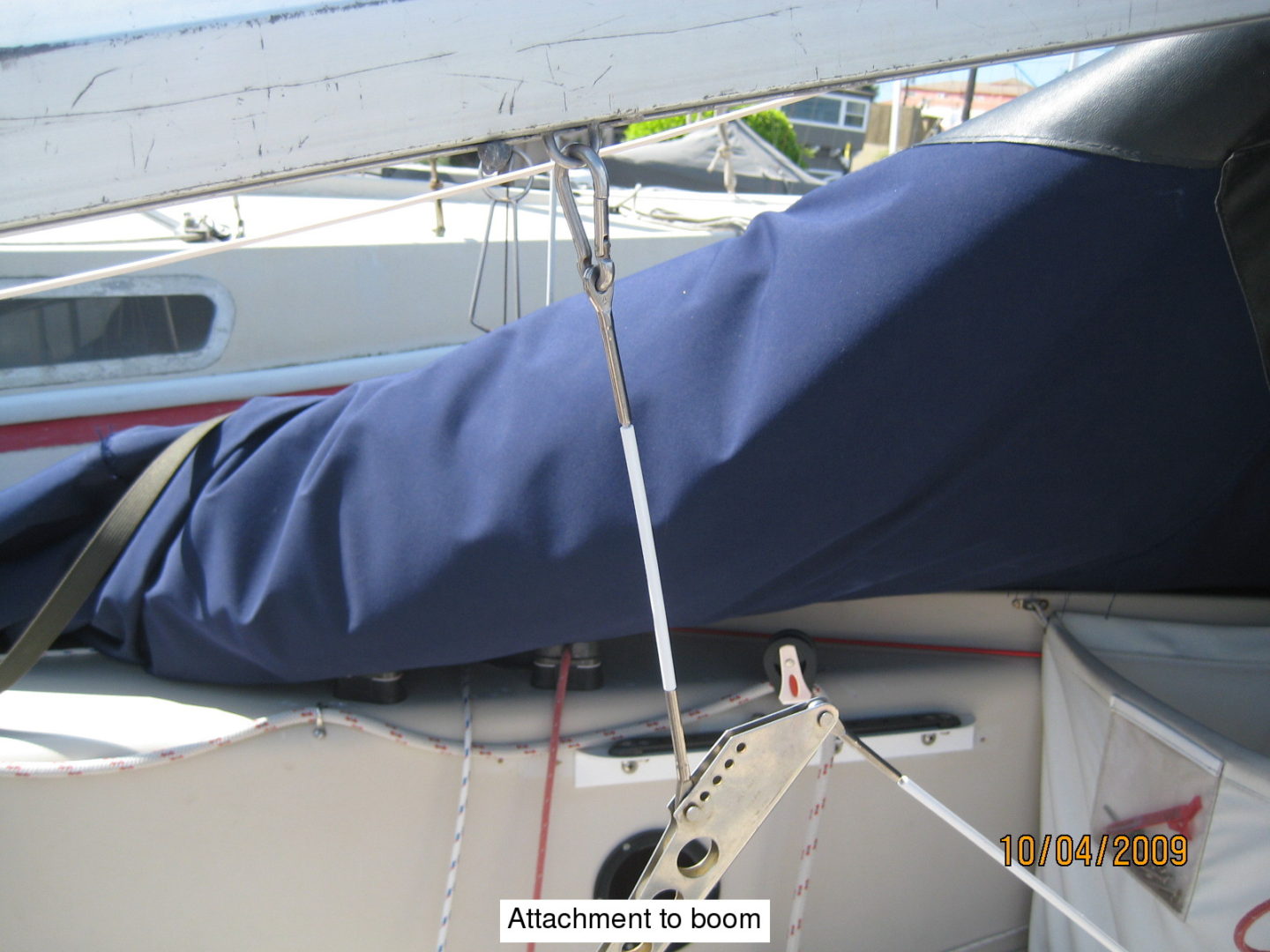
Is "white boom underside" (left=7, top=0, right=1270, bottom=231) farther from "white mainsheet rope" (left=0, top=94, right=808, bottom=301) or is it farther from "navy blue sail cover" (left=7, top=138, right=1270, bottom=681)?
"navy blue sail cover" (left=7, top=138, right=1270, bottom=681)

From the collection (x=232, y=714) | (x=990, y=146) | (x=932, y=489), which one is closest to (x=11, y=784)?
(x=232, y=714)

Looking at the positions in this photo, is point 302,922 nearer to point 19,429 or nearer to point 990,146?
point 990,146

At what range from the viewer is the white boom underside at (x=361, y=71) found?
0.58 meters

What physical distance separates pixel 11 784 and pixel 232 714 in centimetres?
22

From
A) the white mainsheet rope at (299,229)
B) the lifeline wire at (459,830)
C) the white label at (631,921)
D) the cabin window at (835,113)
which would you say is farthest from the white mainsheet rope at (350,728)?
the cabin window at (835,113)

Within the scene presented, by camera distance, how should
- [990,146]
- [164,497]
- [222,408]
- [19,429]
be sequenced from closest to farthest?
[990,146] → [164,497] → [19,429] → [222,408]

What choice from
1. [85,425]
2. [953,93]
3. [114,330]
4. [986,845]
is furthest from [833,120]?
[986,845]

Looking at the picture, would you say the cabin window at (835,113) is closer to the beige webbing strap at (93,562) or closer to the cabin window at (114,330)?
the cabin window at (114,330)

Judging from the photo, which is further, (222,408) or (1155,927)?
(222,408)

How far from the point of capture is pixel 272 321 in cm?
263

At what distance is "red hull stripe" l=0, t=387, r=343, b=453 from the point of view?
240 centimetres

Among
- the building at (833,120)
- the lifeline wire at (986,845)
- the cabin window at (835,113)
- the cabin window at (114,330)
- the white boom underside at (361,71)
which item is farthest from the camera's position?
the cabin window at (835,113)

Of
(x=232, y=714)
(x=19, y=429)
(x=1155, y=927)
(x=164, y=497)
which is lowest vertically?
(x=1155, y=927)
